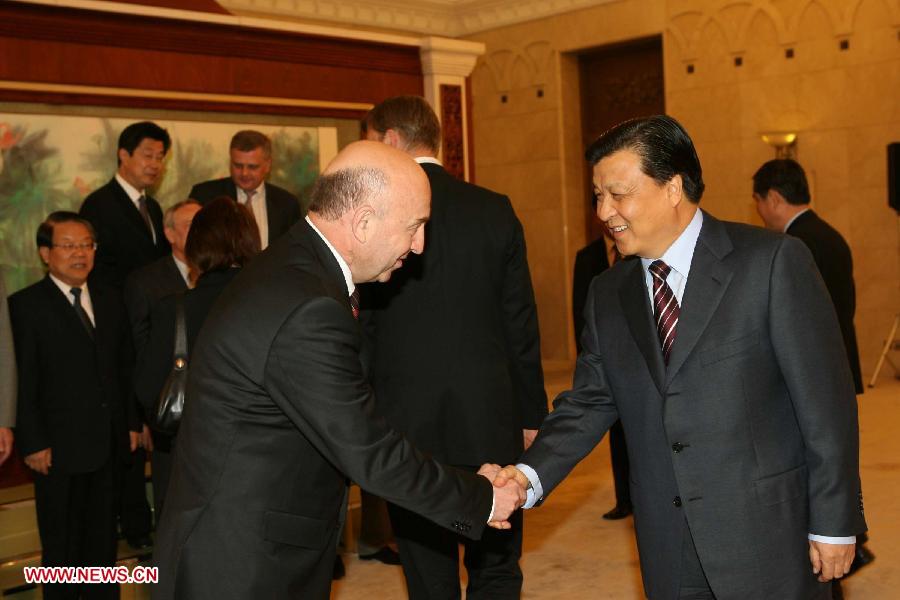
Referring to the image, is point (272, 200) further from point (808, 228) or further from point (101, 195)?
point (808, 228)

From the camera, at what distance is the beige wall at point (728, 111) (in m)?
10.3

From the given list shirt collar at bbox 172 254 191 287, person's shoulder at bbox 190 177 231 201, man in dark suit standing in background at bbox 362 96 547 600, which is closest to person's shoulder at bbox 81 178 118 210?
person's shoulder at bbox 190 177 231 201

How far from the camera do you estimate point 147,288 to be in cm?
446

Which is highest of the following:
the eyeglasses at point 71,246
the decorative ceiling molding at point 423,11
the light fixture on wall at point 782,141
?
the decorative ceiling molding at point 423,11

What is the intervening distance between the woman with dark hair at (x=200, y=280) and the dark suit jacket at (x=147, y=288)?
2.09 feet

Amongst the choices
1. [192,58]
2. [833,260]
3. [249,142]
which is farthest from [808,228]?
[192,58]

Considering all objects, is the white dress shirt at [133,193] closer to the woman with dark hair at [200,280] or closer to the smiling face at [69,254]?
the smiling face at [69,254]

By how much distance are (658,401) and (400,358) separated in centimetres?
122

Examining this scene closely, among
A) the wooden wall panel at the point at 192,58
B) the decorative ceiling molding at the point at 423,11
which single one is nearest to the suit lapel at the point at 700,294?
the wooden wall panel at the point at 192,58

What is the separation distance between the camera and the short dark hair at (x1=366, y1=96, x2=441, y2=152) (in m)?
3.48

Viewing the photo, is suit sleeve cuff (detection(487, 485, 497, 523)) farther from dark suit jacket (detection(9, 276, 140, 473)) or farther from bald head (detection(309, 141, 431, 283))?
dark suit jacket (detection(9, 276, 140, 473))

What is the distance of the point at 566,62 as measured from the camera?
12.8 meters

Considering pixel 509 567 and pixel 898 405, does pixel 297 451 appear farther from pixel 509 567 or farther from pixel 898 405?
pixel 898 405

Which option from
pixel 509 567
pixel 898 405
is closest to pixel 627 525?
pixel 509 567
